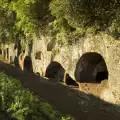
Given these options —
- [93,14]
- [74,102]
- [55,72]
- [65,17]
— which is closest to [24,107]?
[74,102]

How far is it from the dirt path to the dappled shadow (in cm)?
118

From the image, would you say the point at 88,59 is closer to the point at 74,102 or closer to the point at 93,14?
the point at 93,14

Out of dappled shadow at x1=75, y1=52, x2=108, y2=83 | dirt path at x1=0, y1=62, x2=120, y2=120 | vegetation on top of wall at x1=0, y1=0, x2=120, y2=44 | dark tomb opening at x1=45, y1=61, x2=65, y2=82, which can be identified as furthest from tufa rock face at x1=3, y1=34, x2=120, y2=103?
dirt path at x1=0, y1=62, x2=120, y2=120

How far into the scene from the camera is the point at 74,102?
1652 cm

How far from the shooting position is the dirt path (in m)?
14.9

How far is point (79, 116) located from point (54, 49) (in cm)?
813

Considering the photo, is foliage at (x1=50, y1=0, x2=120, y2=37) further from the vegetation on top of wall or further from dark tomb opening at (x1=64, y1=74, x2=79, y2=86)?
dark tomb opening at (x1=64, y1=74, x2=79, y2=86)

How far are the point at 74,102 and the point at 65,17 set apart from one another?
4878 mm

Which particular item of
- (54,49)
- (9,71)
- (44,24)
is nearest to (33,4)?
(44,24)

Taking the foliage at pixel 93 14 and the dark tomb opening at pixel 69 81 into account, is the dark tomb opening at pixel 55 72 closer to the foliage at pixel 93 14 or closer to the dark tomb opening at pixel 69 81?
the dark tomb opening at pixel 69 81

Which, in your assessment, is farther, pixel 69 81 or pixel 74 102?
pixel 69 81

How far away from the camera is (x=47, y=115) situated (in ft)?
42.5

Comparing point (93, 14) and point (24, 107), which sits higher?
point (93, 14)

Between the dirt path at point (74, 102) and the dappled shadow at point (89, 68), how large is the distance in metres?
1.18
